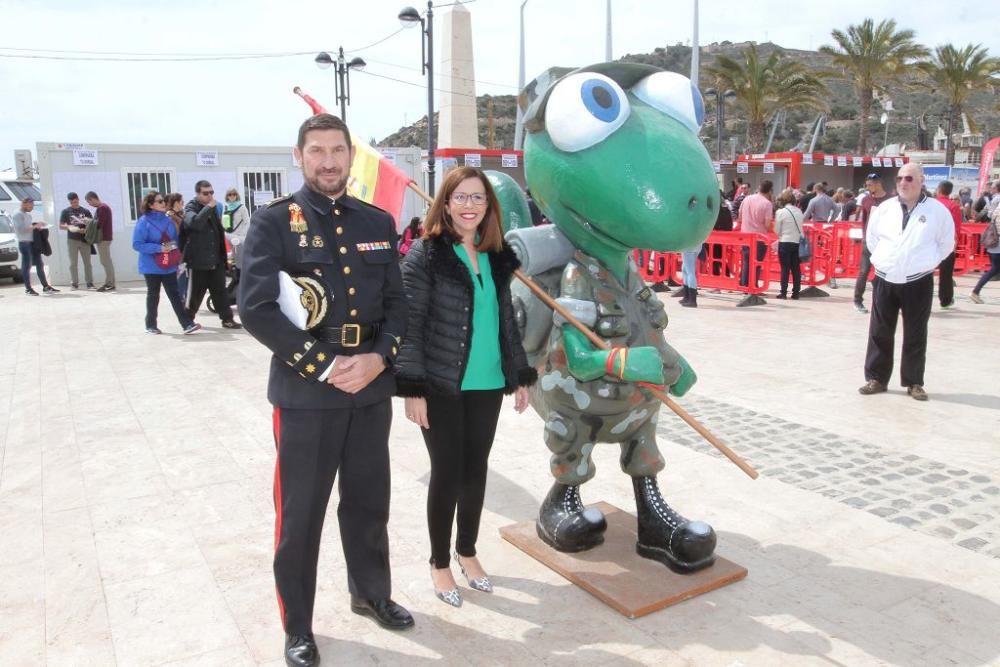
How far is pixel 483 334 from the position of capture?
3176mm

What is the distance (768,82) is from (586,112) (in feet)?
105

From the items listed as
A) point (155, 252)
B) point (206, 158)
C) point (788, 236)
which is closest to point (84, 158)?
point (206, 158)

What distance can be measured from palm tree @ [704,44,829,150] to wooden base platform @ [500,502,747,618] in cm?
3105

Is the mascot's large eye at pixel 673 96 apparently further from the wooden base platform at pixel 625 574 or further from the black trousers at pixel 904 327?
the black trousers at pixel 904 327

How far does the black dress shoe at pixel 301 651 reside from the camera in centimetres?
285

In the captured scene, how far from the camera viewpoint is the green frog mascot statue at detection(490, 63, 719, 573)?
3156mm

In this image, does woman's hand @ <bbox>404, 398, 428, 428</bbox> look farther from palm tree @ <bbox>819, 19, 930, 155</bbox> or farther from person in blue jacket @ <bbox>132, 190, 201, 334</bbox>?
palm tree @ <bbox>819, 19, 930, 155</bbox>

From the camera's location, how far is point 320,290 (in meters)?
2.76

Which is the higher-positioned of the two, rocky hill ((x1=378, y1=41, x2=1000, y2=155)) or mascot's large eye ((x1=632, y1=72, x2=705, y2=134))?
rocky hill ((x1=378, y1=41, x2=1000, y2=155))

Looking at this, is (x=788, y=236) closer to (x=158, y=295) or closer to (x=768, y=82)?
(x=158, y=295)

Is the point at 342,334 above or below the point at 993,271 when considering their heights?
above

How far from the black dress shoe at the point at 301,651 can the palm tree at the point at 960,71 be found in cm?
3496

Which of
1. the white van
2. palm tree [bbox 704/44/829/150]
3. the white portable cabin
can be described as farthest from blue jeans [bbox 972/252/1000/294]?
palm tree [bbox 704/44/829/150]

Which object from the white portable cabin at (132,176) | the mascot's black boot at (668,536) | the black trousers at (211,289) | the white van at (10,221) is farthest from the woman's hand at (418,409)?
the white van at (10,221)
